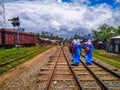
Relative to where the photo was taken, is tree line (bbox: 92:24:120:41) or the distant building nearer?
the distant building

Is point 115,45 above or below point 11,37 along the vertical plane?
below

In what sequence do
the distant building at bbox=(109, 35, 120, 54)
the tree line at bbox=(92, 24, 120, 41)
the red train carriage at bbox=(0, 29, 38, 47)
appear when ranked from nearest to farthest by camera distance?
1. the distant building at bbox=(109, 35, 120, 54)
2. the red train carriage at bbox=(0, 29, 38, 47)
3. the tree line at bbox=(92, 24, 120, 41)

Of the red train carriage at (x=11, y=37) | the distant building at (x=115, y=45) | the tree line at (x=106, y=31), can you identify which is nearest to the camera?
the distant building at (x=115, y=45)

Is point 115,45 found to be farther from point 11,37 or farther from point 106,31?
point 106,31

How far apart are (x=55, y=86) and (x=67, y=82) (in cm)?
98

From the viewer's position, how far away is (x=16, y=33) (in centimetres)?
5003

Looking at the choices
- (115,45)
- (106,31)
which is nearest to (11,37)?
(115,45)

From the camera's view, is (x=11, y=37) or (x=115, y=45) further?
(x=11, y=37)

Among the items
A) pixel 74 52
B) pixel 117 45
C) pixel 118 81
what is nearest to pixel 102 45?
pixel 117 45

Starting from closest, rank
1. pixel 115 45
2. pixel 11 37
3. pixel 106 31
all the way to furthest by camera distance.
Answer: pixel 115 45, pixel 11 37, pixel 106 31

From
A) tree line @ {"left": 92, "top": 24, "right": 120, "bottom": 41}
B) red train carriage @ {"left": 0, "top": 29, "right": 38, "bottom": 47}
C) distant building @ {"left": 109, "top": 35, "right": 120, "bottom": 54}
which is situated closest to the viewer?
distant building @ {"left": 109, "top": 35, "right": 120, "bottom": 54}

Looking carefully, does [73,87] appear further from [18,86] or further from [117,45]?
[117,45]

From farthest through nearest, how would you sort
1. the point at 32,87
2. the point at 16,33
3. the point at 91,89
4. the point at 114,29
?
the point at 114,29 → the point at 16,33 → the point at 32,87 → the point at 91,89

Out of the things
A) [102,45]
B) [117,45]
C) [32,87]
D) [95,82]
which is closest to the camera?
[32,87]
